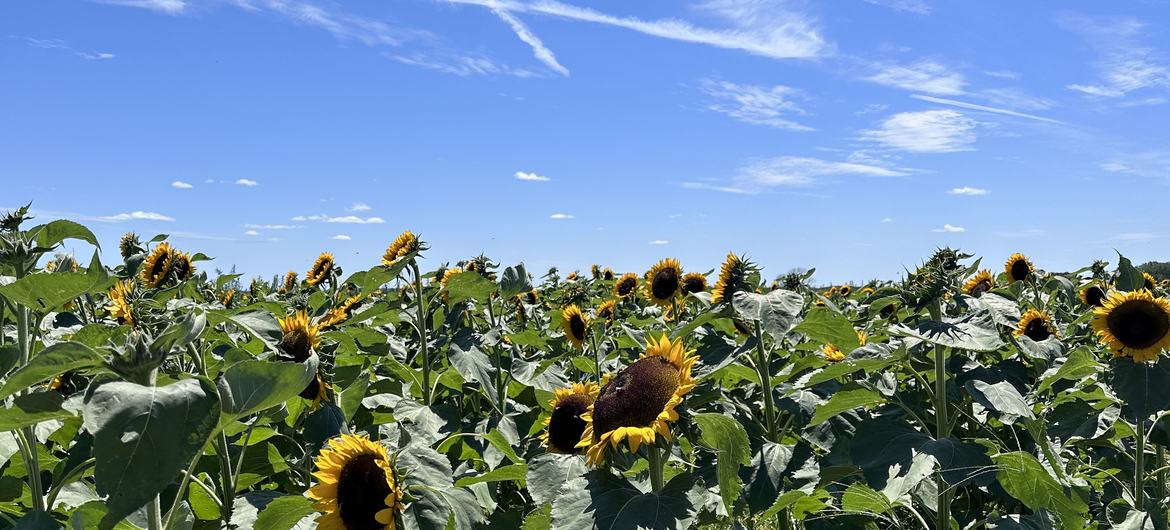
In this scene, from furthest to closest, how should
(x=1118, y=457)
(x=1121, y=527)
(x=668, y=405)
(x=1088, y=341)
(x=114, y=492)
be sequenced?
1. (x=1088, y=341)
2. (x=1118, y=457)
3. (x=1121, y=527)
4. (x=668, y=405)
5. (x=114, y=492)

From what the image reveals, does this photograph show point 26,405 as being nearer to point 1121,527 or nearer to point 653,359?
point 653,359

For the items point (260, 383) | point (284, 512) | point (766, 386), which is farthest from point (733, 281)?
point (260, 383)

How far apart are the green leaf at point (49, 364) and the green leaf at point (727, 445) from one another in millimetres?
1357

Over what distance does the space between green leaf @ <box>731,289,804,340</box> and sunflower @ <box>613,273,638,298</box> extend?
5.47m

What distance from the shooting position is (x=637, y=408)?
202 cm

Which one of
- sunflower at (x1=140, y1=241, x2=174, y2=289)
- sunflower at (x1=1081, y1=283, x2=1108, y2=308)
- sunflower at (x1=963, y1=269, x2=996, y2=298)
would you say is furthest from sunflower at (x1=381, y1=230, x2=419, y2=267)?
sunflower at (x1=1081, y1=283, x2=1108, y2=308)

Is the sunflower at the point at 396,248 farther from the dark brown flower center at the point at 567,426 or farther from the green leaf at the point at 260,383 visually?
the green leaf at the point at 260,383

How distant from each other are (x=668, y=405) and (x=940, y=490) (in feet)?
4.29

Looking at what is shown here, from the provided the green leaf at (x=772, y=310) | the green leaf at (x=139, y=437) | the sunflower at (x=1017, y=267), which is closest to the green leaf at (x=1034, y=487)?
the green leaf at (x=772, y=310)

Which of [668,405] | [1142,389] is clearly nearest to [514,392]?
[668,405]

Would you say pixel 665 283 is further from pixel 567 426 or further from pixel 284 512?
pixel 284 512

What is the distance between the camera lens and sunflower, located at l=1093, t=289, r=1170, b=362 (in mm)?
3422

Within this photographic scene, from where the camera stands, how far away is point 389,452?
2.34 m

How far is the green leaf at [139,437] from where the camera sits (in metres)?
1.30
